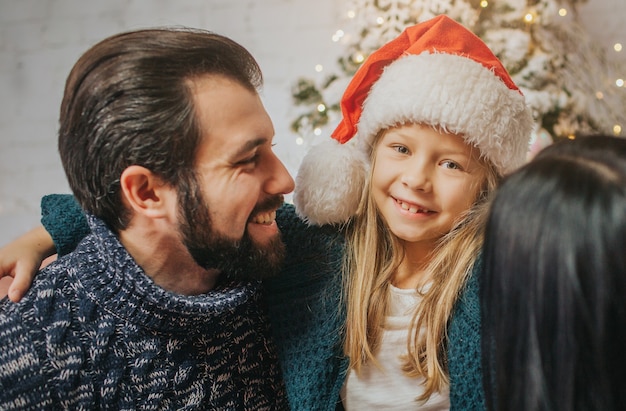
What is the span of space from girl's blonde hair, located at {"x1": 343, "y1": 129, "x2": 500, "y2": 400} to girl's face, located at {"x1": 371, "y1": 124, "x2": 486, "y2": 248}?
35mm

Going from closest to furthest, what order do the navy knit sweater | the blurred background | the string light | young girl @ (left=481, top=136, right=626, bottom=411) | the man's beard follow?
young girl @ (left=481, top=136, right=626, bottom=411)
the navy knit sweater
the man's beard
the blurred background
the string light

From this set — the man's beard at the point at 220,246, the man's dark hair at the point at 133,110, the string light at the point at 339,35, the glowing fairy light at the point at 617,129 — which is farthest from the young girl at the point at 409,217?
the glowing fairy light at the point at 617,129

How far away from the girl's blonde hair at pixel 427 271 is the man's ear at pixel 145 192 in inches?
15.9

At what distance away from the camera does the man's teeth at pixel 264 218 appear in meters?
1.16

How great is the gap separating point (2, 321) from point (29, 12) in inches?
106

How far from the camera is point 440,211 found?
1.14 m

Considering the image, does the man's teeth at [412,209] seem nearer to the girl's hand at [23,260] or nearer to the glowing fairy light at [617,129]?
the girl's hand at [23,260]

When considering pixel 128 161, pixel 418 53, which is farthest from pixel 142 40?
pixel 418 53

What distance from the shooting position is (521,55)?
2.29m

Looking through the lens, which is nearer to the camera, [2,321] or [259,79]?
[2,321]

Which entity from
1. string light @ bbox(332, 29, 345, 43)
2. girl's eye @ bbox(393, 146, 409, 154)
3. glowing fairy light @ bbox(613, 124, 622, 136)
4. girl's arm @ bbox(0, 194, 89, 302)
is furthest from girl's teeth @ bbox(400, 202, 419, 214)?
glowing fairy light @ bbox(613, 124, 622, 136)

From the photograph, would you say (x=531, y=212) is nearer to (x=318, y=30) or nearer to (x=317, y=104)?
(x=317, y=104)

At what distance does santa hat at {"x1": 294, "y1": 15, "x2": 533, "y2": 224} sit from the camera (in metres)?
1.10

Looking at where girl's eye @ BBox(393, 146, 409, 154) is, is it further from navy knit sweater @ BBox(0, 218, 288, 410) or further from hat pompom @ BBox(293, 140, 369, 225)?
navy knit sweater @ BBox(0, 218, 288, 410)
